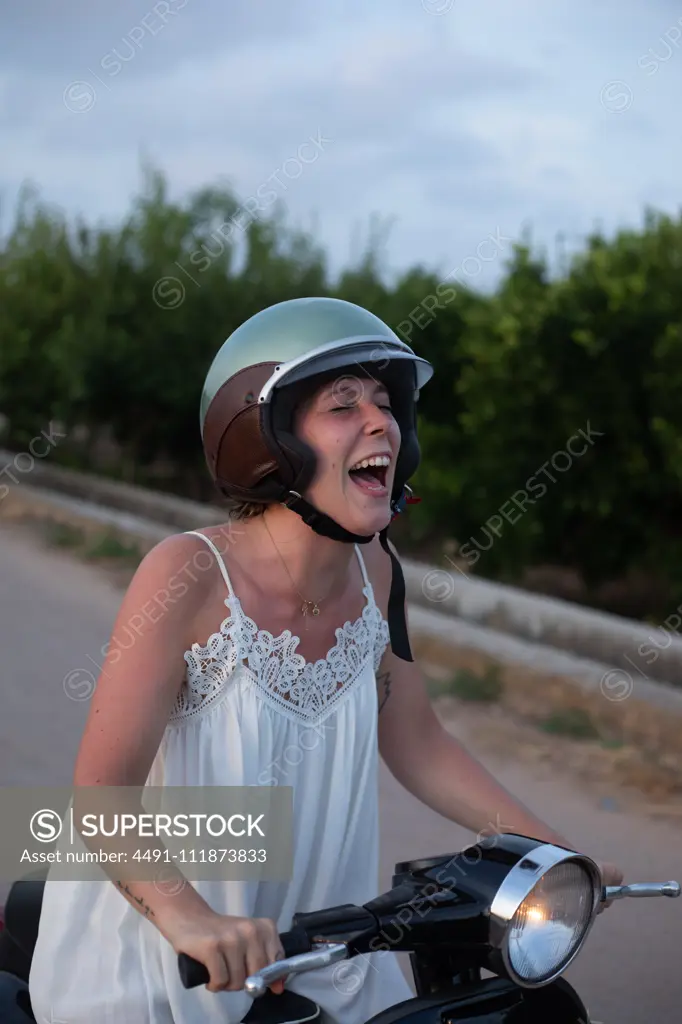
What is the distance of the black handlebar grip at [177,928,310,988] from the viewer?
1.47 meters

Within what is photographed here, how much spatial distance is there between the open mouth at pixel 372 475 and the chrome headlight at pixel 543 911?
0.64 m

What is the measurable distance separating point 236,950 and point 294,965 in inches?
5.5

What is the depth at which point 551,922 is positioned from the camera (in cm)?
152

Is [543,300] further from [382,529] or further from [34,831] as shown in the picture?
[382,529]

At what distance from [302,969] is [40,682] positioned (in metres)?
5.28

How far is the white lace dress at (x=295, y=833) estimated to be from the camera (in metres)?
1.83

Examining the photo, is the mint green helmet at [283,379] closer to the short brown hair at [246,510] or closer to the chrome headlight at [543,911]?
the short brown hair at [246,510]

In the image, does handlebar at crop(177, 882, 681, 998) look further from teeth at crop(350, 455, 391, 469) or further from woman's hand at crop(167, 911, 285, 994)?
teeth at crop(350, 455, 391, 469)

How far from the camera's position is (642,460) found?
745 cm

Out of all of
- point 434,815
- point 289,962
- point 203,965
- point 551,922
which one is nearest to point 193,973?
point 203,965

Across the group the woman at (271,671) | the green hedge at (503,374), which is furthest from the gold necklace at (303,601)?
the green hedge at (503,374)

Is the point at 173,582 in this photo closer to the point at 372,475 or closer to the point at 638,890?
the point at 372,475

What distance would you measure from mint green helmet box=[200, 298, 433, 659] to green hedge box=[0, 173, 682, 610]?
548cm

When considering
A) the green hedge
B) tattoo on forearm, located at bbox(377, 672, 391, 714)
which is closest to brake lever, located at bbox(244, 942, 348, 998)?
tattoo on forearm, located at bbox(377, 672, 391, 714)
